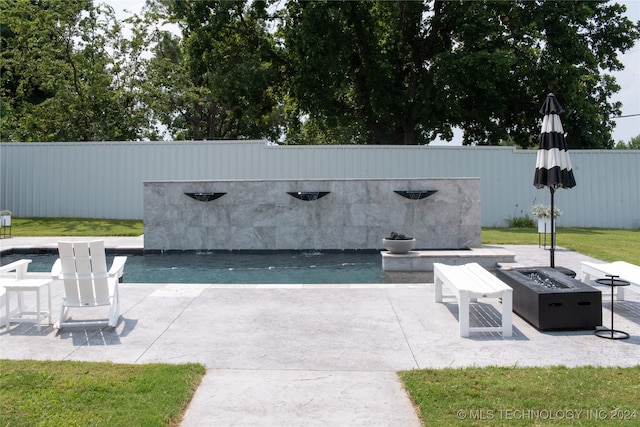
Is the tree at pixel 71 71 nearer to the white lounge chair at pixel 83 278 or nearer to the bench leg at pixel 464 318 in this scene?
the white lounge chair at pixel 83 278

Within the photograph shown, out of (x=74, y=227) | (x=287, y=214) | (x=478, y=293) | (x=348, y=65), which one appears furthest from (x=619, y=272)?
(x=348, y=65)

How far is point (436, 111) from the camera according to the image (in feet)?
76.4

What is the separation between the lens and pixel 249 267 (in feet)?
35.5

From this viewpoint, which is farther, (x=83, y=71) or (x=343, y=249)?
(x=83, y=71)

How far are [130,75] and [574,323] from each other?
28.3m

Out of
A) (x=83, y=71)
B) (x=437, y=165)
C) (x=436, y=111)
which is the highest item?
(x=83, y=71)

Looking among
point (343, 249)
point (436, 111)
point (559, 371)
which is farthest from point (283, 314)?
point (436, 111)

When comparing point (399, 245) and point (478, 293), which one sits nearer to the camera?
point (478, 293)

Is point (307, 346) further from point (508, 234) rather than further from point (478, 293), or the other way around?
point (508, 234)

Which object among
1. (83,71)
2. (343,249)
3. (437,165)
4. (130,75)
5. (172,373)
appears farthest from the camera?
(130,75)

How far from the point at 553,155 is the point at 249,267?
590cm

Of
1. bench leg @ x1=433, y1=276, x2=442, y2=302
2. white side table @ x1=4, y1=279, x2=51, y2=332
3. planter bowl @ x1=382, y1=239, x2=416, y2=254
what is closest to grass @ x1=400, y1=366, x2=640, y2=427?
bench leg @ x1=433, y1=276, x2=442, y2=302

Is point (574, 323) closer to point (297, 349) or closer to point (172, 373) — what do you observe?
point (297, 349)

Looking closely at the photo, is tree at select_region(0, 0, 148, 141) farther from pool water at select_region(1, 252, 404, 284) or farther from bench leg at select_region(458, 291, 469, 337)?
bench leg at select_region(458, 291, 469, 337)
